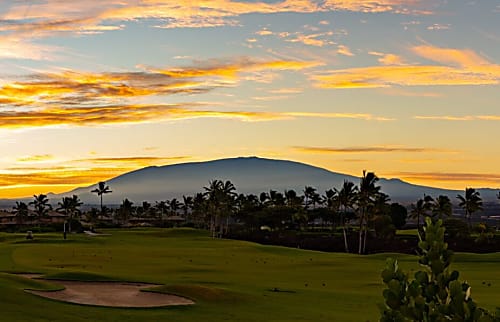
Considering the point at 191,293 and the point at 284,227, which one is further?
the point at 284,227

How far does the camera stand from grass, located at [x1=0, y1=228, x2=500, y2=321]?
2777 centimetres

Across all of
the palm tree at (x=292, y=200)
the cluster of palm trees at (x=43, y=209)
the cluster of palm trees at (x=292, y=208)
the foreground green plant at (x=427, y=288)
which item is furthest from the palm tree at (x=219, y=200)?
the foreground green plant at (x=427, y=288)

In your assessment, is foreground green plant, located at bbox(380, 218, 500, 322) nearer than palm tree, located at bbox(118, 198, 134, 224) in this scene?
Yes

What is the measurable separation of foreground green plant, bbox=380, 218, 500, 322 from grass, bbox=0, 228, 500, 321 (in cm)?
2111

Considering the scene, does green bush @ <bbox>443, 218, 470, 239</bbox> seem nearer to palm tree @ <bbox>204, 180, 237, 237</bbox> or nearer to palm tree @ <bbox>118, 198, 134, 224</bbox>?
palm tree @ <bbox>204, 180, 237, 237</bbox>

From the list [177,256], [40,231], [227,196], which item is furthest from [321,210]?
[177,256]

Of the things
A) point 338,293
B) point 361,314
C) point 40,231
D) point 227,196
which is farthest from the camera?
point 227,196

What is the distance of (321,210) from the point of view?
5709 inches

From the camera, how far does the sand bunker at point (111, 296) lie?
30842 millimetres

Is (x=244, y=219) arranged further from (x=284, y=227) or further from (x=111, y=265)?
(x=111, y=265)

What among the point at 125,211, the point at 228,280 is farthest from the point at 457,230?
the point at 125,211

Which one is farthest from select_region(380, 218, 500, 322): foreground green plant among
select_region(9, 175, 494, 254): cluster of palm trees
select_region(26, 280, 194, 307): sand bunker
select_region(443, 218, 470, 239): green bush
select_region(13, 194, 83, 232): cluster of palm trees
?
select_region(13, 194, 83, 232): cluster of palm trees

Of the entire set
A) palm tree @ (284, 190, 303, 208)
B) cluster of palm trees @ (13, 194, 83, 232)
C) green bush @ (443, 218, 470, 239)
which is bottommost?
green bush @ (443, 218, 470, 239)

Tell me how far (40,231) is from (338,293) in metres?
98.9
